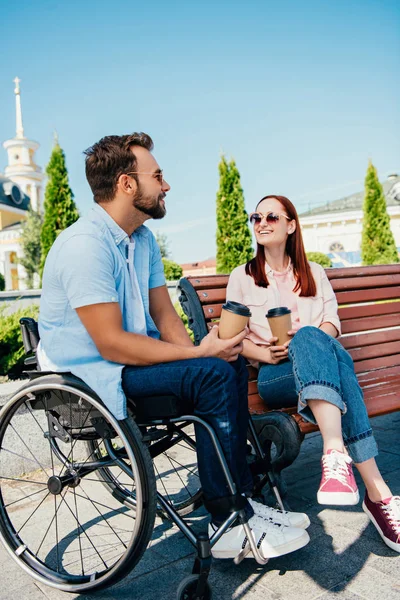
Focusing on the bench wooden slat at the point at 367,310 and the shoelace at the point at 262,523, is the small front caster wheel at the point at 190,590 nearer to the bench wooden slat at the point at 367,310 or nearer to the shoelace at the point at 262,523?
the shoelace at the point at 262,523

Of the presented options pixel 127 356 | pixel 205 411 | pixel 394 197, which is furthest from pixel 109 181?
pixel 394 197

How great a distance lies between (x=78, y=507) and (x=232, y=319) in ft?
5.30

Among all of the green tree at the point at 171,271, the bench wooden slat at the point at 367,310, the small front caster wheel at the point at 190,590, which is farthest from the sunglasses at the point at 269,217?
the green tree at the point at 171,271

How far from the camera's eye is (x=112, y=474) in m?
3.10

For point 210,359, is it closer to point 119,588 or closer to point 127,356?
point 127,356

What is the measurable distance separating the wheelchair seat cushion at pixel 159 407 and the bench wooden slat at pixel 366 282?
1.82 metres

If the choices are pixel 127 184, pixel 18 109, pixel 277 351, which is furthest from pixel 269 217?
pixel 18 109

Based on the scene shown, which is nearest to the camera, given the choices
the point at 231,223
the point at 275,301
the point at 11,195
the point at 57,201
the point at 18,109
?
the point at 275,301

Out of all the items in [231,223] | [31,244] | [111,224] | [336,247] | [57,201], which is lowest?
[111,224]

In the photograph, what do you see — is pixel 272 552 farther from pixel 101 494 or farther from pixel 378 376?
pixel 378 376

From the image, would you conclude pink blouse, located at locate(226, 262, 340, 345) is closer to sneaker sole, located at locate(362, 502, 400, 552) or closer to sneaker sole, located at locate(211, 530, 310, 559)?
sneaker sole, located at locate(362, 502, 400, 552)

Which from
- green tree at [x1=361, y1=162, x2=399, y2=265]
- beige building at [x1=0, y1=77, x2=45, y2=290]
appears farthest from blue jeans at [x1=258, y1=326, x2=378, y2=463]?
beige building at [x1=0, y1=77, x2=45, y2=290]

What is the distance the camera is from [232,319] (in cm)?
226

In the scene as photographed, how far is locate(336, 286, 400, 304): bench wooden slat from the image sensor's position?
3770 millimetres
